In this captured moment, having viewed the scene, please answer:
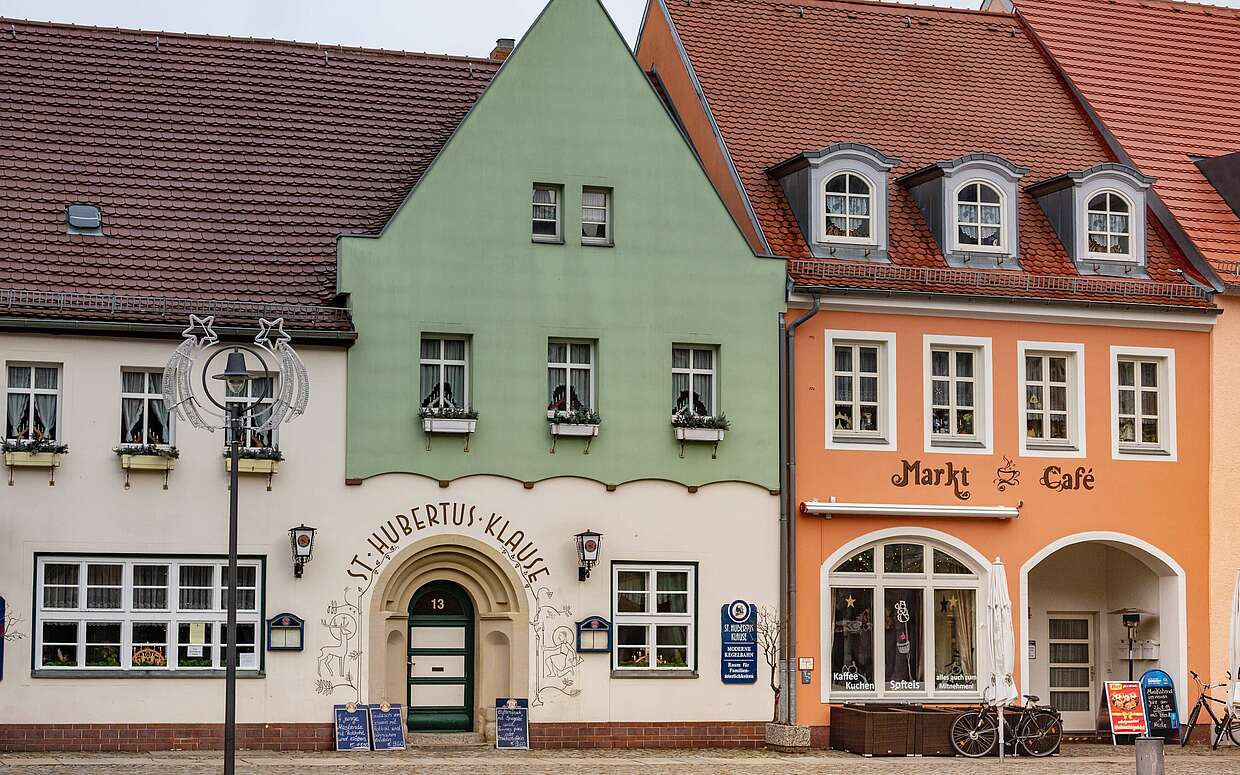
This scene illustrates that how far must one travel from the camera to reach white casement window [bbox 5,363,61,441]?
26.4 meters

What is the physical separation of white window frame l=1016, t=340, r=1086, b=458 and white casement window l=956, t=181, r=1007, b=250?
1772mm

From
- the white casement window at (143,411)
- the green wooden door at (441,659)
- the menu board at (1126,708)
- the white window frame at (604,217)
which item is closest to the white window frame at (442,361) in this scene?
the white window frame at (604,217)

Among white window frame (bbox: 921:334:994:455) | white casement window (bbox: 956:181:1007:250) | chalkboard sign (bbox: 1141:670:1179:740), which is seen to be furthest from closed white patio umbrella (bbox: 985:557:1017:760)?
white casement window (bbox: 956:181:1007:250)

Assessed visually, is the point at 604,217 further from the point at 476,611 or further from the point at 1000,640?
the point at 1000,640

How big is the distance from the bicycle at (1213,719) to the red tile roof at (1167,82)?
21.0 ft

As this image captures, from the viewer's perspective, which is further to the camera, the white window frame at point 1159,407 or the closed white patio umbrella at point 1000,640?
the white window frame at point 1159,407

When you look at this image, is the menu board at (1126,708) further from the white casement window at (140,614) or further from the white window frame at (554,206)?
the white casement window at (140,614)

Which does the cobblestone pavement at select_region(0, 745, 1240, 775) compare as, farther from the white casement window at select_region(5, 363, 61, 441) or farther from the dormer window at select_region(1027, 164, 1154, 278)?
the dormer window at select_region(1027, 164, 1154, 278)

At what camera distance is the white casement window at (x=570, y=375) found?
28375mm

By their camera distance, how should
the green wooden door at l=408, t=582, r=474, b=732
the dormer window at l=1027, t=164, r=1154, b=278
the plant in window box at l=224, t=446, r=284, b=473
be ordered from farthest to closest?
the dormer window at l=1027, t=164, r=1154, b=278 → the green wooden door at l=408, t=582, r=474, b=732 → the plant in window box at l=224, t=446, r=284, b=473

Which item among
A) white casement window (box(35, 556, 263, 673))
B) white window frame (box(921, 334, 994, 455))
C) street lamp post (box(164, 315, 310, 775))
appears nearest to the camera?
street lamp post (box(164, 315, 310, 775))

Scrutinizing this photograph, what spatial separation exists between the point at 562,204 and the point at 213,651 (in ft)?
26.4

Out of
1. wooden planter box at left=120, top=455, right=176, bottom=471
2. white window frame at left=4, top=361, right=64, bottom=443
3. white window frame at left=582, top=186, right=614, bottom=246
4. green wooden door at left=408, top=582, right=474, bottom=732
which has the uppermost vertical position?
white window frame at left=582, top=186, right=614, bottom=246

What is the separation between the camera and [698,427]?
28.5m
